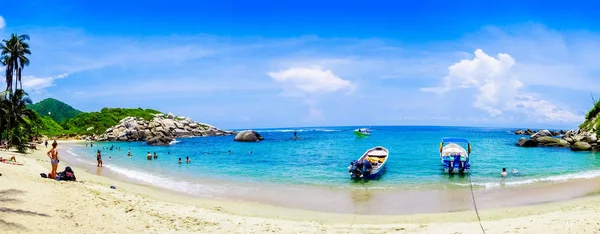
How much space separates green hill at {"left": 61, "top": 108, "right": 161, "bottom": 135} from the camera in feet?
336

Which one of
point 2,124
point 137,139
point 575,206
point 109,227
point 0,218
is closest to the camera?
point 0,218

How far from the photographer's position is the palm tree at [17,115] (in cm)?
1523

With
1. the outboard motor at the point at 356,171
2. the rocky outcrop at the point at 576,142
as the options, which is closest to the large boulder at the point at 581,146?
the rocky outcrop at the point at 576,142

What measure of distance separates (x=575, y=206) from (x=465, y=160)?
1453 centimetres

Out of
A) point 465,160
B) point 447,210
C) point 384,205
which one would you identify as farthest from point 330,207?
point 465,160

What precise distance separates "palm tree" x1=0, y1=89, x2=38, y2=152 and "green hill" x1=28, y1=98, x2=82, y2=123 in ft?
446

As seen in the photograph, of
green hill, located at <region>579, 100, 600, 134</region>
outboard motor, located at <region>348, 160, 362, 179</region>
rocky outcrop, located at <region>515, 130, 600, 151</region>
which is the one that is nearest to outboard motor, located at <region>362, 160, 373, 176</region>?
outboard motor, located at <region>348, 160, 362, 179</region>

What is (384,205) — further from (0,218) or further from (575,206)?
(0,218)

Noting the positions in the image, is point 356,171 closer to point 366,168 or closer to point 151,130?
point 366,168

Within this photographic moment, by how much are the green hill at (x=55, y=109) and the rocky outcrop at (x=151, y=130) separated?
79.4 metres

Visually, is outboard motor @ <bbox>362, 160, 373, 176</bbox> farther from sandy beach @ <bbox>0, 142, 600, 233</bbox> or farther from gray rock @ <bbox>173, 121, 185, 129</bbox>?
gray rock @ <bbox>173, 121, 185, 129</bbox>

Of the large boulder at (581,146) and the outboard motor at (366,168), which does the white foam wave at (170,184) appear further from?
the large boulder at (581,146)

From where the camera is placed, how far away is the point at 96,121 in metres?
108

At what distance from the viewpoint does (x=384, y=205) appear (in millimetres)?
19406
